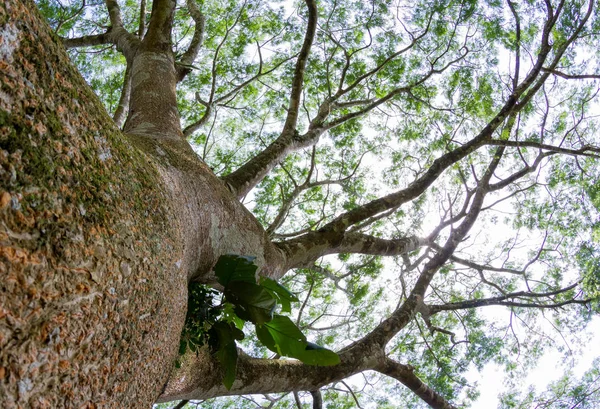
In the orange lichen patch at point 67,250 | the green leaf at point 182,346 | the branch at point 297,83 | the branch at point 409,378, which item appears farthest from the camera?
the branch at point 297,83

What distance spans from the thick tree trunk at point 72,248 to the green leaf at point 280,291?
88 centimetres

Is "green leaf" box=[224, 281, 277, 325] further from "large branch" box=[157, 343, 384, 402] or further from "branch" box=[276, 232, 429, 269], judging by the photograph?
"branch" box=[276, 232, 429, 269]

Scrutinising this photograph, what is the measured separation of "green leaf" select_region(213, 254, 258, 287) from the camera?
2311 millimetres

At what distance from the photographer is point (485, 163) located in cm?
742

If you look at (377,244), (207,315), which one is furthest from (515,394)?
(207,315)

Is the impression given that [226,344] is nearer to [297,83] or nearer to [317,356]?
[317,356]

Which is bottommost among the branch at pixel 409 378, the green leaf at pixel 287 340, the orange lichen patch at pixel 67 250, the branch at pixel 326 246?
the orange lichen patch at pixel 67 250

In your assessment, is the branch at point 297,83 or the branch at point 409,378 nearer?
the branch at point 409,378

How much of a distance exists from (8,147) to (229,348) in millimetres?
1861

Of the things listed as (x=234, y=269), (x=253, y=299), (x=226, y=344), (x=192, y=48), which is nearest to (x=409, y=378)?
(x=226, y=344)

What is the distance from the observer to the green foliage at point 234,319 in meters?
2.35

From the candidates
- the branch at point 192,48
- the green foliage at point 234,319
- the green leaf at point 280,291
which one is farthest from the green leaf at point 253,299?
the branch at point 192,48

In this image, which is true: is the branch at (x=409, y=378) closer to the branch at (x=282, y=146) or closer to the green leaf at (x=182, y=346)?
the branch at (x=282, y=146)

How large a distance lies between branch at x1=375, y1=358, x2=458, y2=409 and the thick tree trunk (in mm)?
2705
